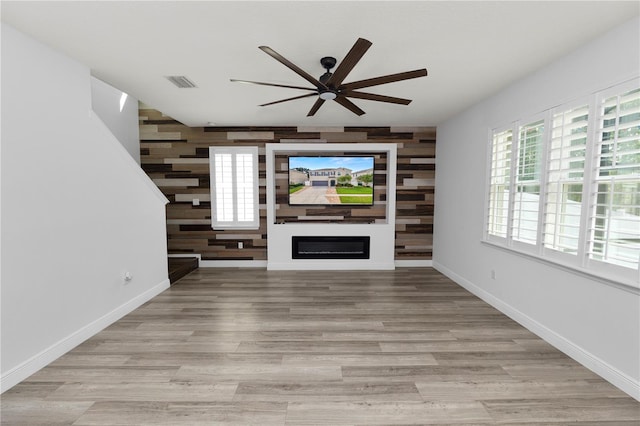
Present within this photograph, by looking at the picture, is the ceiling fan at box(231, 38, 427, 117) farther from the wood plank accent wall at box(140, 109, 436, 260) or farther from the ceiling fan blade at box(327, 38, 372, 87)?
the wood plank accent wall at box(140, 109, 436, 260)

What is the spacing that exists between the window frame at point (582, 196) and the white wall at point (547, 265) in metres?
0.07

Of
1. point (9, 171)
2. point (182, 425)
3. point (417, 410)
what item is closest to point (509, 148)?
point (417, 410)

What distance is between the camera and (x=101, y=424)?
5.33 feet

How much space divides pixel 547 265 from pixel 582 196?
0.72 m

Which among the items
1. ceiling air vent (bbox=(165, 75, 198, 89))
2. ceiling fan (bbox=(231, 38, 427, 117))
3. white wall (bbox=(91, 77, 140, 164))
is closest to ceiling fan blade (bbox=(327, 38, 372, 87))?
ceiling fan (bbox=(231, 38, 427, 117))

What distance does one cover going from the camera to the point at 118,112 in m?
4.48

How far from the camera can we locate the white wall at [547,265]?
194 centimetres

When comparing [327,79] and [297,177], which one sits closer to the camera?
[327,79]

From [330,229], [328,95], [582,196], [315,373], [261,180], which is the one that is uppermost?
[328,95]

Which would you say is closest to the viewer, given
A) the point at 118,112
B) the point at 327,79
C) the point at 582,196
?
the point at 582,196

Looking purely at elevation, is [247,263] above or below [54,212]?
below

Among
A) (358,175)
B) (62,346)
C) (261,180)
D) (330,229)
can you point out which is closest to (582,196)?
(358,175)

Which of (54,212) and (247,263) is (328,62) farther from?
(247,263)

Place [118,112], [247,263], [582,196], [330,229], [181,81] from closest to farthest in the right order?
[582,196], [181,81], [118,112], [330,229], [247,263]
